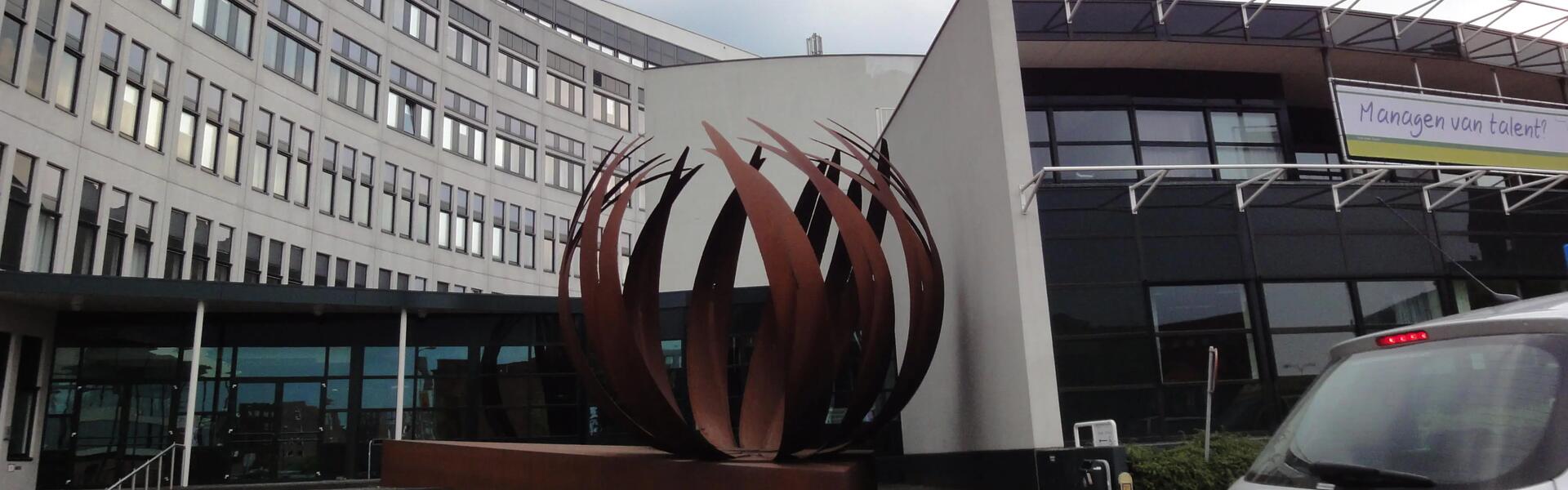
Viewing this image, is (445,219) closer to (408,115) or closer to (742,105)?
(408,115)

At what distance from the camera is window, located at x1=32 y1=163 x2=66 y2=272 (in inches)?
Result: 861

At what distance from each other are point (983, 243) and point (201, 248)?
23.0 metres

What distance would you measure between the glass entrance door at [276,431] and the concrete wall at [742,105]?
932 cm

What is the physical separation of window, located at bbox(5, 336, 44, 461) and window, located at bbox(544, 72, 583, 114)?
28.3 metres

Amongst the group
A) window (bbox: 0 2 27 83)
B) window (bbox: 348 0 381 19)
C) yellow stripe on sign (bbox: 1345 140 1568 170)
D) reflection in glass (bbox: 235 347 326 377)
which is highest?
window (bbox: 348 0 381 19)

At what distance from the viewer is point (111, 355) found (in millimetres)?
19969

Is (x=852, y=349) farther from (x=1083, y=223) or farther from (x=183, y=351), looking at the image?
(x=183, y=351)

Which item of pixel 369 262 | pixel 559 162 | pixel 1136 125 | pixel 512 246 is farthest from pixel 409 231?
pixel 1136 125

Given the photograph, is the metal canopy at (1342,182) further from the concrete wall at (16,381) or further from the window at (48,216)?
the window at (48,216)

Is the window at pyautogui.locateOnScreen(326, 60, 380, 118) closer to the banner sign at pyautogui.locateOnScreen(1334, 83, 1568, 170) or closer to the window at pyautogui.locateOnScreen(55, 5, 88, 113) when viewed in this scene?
the window at pyautogui.locateOnScreen(55, 5, 88, 113)

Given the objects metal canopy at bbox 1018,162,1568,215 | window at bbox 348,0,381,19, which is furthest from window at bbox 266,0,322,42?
metal canopy at bbox 1018,162,1568,215

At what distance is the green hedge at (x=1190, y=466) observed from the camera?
10.9m

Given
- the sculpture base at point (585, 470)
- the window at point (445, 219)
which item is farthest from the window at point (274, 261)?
the sculpture base at point (585, 470)

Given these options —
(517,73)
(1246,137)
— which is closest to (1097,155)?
(1246,137)
